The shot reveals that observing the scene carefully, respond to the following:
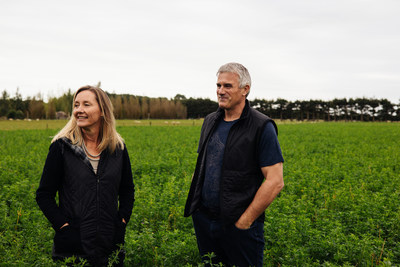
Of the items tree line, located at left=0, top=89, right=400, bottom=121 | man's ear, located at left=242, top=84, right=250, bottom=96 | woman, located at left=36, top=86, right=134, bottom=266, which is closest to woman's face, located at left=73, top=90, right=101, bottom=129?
woman, located at left=36, top=86, right=134, bottom=266

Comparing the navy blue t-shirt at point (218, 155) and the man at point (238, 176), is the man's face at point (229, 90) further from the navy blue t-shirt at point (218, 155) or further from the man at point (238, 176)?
the navy blue t-shirt at point (218, 155)

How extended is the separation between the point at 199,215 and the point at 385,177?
25.6ft

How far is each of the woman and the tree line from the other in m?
57.7

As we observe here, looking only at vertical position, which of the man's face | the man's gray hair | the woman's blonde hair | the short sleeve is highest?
the man's gray hair

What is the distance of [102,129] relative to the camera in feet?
9.77

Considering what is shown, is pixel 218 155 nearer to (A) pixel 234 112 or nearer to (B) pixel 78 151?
(A) pixel 234 112

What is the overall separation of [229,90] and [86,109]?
1.34 meters

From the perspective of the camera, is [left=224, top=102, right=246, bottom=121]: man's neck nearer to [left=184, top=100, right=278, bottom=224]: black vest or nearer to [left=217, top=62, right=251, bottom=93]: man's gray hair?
[left=184, top=100, right=278, bottom=224]: black vest

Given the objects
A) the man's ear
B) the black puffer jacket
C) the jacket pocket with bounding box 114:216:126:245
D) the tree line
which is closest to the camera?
the black puffer jacket

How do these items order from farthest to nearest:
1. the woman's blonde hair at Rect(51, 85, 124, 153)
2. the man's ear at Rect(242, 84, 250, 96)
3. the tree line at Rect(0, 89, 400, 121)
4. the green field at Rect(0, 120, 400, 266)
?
1. the tree line at Rect(0, 89, 400, 121)
2. the green field at Rect(0, 120, 400, 266)
3. the man's ear at Rect(242, 84, 250, 96)
4. the woman's blonde hair at Rect(51, 85, 124, 153)

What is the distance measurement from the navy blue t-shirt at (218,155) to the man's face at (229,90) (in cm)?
22

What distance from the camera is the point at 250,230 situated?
2.89m

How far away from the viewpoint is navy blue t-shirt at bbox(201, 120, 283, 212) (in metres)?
2.81

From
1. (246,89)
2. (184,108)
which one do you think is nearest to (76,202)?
(246,89)
